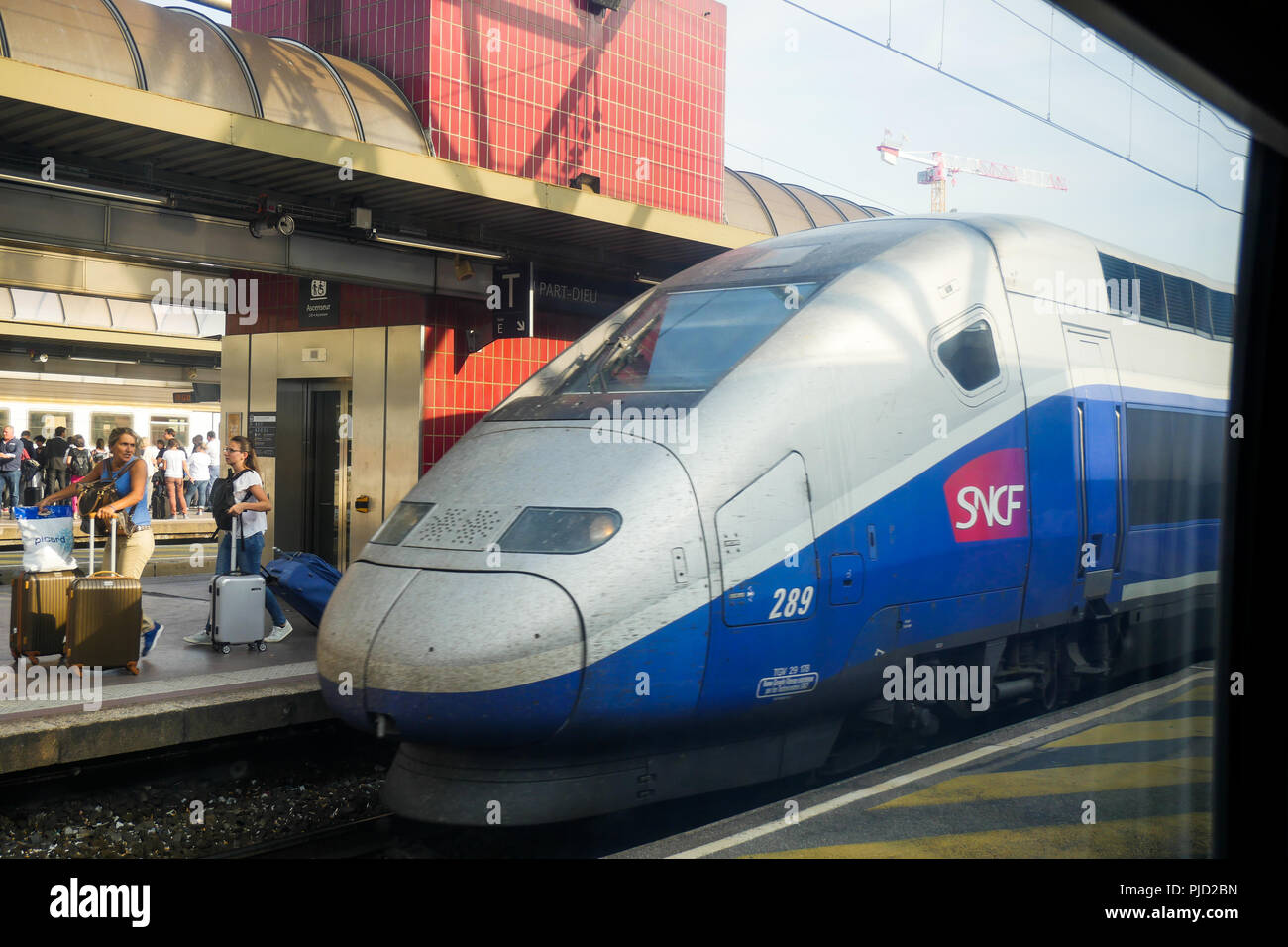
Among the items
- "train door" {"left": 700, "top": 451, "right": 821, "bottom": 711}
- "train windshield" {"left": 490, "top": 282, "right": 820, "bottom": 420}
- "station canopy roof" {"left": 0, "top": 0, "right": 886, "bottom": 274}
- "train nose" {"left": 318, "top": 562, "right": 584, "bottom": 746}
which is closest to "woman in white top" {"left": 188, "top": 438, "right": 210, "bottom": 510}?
"station canopy roof" {"left": 0, "top": 0, "right": 886, "bottom": 274}

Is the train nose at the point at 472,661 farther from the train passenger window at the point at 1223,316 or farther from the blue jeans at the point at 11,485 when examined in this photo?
the blue jeans at the point at 11,485

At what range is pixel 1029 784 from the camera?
4.95 metres

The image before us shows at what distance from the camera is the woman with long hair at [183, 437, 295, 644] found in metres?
9.14

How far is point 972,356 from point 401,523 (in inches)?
125

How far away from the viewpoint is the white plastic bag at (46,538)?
7.76 meters

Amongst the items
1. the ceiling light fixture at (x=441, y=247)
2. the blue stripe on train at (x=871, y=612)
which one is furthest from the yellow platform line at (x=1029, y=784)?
the ceiling light fixture at (x=441, y=247)

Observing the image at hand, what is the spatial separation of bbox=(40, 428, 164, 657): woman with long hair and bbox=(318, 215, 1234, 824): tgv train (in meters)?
3.66

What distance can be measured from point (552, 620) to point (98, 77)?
6052 mm

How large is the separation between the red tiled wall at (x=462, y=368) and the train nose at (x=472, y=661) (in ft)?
20.0

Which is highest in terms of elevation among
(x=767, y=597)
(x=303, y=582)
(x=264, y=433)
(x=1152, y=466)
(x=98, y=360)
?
(x=98, y=360)

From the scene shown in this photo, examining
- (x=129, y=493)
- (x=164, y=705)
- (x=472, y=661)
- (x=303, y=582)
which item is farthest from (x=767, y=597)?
(x=129, y=493)

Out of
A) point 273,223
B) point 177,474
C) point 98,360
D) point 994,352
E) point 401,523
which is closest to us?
point 401,523

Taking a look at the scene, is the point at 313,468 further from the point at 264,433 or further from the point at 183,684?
the point at 183,684
